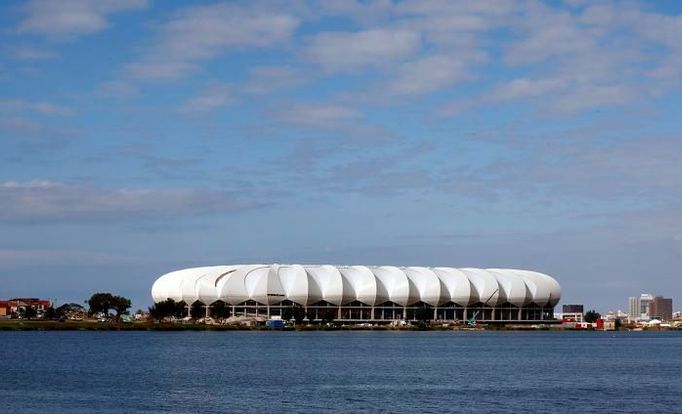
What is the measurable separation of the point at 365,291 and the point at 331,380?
8599 cm

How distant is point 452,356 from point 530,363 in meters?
7.20

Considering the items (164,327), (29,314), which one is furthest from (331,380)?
(29,314)

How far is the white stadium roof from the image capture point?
128m

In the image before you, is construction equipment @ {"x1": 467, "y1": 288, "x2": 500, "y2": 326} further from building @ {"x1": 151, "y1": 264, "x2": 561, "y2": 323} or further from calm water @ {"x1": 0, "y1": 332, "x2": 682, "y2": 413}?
calm water @ {"x1": 0, "y1": 332, "x2": 682, "y2": 413}

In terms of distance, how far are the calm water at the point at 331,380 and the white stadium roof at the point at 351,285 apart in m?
54.6

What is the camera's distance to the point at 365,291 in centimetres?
13138

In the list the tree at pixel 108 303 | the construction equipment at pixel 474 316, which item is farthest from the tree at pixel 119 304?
the construction equipment at pixel 474 316

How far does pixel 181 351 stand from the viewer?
6844 cm

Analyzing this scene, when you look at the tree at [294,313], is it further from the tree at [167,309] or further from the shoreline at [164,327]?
the tree at [167,309]

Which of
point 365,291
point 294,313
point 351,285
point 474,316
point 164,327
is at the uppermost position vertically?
point 351,285

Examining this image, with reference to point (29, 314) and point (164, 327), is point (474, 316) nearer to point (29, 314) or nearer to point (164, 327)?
point (164, 327)

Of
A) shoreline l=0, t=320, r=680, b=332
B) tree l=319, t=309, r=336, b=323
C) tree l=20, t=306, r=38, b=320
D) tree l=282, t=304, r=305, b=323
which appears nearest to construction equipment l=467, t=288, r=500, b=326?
shoreline l=0, t=320, r=680, b=332

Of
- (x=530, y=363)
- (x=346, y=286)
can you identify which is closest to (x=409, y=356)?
(x=530, y=363)

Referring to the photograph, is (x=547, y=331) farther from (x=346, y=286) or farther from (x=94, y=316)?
(x=94, y=316)
